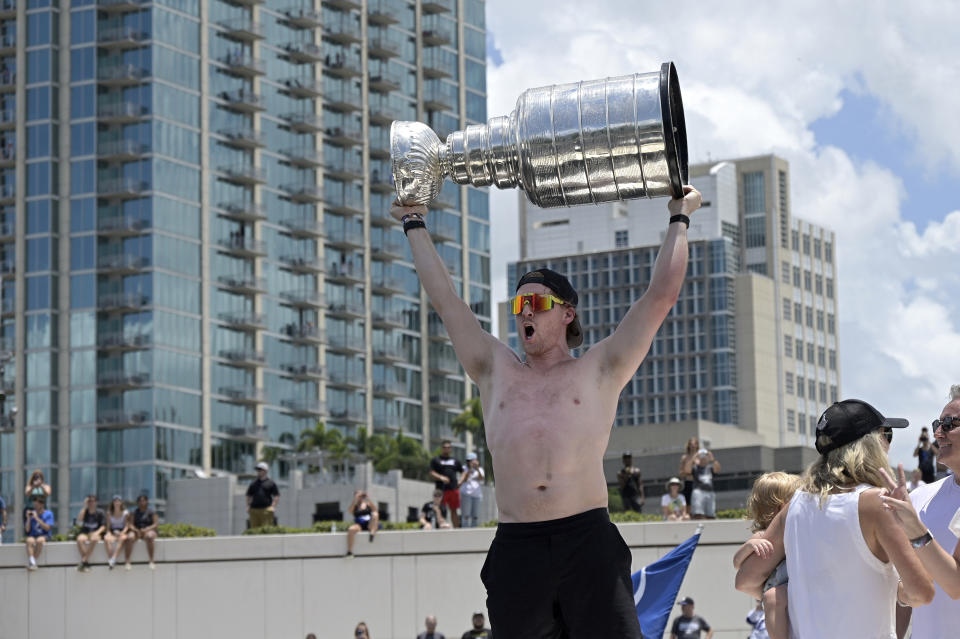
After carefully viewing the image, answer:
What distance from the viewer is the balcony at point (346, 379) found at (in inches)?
3974

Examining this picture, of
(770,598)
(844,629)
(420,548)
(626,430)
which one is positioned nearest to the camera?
(844,629)

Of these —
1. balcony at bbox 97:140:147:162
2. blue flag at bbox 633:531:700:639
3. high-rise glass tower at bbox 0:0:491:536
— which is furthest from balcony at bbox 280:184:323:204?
blue flag at bbox 633:531:700:639

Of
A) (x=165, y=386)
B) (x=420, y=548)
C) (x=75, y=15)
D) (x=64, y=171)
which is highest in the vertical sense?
(x=75, y=15)

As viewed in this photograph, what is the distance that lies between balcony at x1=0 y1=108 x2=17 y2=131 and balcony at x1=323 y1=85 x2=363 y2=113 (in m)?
19.9

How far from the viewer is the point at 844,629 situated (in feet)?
19.4

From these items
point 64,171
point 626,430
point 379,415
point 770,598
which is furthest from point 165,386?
point 770,598

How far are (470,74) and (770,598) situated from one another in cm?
11055

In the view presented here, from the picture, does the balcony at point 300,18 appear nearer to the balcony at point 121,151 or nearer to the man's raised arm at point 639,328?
the balcony at point 121,151

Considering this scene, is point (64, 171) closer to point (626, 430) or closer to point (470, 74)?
point (470, 74)

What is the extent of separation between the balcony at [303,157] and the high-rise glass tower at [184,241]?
12 cm

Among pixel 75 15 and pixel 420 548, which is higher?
pixel 75 15

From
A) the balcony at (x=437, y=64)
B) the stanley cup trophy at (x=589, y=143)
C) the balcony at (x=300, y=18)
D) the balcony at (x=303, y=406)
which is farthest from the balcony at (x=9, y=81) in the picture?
the stanley cup trophy at (x=589, y=143)

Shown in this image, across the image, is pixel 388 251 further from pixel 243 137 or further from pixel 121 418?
pixel 121 418

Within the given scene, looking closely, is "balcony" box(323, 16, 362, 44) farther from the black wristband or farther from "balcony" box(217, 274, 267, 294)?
the black wristband
